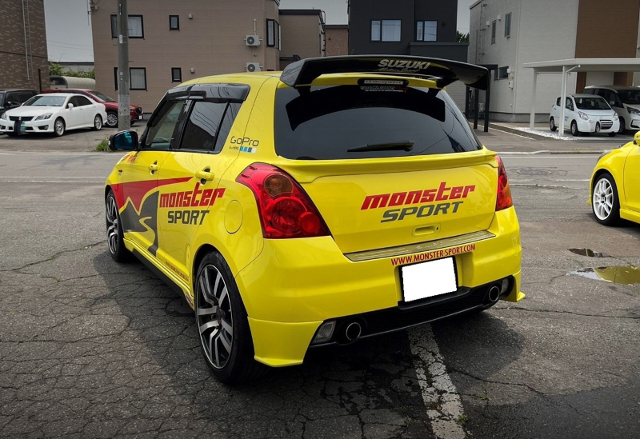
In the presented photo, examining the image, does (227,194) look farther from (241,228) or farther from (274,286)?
(274,286)

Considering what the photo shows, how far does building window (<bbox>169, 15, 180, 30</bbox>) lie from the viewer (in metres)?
36.3

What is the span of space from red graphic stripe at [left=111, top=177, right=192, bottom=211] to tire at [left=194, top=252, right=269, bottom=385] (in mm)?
724

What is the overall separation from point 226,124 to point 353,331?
1471mm

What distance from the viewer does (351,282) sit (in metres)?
3.01

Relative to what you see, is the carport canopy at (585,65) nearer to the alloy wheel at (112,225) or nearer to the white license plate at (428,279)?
the alloy wheel at (112,225)

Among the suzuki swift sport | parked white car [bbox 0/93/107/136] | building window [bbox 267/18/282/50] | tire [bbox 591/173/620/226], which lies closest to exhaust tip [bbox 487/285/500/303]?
the suzuki swift sport

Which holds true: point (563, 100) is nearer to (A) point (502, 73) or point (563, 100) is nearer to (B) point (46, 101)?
(A) point (502, 73)

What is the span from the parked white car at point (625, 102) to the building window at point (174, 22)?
23545 millimetres

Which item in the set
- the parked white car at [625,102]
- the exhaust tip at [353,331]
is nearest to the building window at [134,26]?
the parked white car at [625,102]

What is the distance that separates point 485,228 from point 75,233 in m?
5.19

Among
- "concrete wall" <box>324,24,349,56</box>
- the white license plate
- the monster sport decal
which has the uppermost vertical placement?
"concrete wall" <box>324,24,349,56</box>

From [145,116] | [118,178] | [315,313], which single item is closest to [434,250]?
[315,313]

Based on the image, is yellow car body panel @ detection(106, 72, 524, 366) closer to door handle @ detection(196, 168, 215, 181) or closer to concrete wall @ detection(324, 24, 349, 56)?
door handle @ detection(196, 168, 215, 181)

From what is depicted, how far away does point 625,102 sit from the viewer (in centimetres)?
2642
